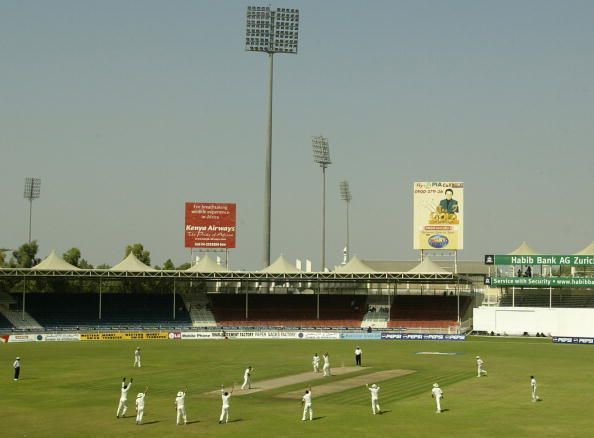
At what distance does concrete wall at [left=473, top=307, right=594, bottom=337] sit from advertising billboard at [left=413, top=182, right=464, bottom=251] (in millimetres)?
9487

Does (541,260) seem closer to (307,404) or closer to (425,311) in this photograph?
(425,311)

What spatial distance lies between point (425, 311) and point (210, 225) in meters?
27.3

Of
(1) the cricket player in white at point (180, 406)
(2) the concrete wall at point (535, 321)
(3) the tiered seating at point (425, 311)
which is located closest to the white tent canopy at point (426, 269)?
(2) the concrete wall at point (535, 321)

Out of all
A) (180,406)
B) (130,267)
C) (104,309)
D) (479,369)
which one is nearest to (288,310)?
(130,267)

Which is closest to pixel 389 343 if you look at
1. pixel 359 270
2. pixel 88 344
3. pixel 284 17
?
pixel 359 270

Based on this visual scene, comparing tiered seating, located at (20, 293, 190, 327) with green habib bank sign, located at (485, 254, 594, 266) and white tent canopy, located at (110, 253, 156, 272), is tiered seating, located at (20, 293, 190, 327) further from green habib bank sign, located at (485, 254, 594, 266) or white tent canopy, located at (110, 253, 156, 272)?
green habib bank sign, located at (485, 254, 594, 266)

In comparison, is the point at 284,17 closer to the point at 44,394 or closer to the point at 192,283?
the point at 192,283

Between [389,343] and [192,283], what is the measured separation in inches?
1445

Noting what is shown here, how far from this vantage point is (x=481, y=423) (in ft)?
115

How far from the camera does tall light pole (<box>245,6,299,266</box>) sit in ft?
349

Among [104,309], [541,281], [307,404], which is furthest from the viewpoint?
[104,309]

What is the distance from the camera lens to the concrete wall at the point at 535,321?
85125 millimetres

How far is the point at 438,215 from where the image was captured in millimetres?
96250

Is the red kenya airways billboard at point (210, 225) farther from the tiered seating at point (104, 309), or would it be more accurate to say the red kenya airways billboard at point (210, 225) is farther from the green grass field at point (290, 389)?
the green grass field at point (290, 389)
